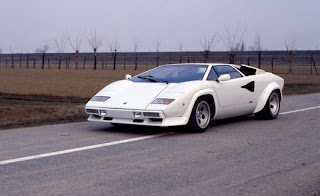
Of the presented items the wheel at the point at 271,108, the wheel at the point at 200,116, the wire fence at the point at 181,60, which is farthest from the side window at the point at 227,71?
the wire fence at the point at 181,60

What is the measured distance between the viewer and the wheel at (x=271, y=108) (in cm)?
1136

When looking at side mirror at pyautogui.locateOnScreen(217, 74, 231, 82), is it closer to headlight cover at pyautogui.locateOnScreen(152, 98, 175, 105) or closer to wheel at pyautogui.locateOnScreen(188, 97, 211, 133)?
wheel at pyautogui.locateOnScreen(188, 97, 211, 133)

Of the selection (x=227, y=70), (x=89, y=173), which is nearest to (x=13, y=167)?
(x=89, y=173)

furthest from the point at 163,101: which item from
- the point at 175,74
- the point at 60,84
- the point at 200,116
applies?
the point at 60,84

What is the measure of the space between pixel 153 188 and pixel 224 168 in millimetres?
1323

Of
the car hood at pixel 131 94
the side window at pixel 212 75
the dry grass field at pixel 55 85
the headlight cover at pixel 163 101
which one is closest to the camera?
the headlight cover at pixel 163 101

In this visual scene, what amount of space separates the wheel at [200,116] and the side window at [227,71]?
974 millimetres

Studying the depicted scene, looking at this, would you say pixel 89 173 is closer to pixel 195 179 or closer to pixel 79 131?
pixel 195 179

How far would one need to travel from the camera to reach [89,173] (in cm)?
613

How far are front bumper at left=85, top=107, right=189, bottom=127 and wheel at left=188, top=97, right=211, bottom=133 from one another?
0.19 metres

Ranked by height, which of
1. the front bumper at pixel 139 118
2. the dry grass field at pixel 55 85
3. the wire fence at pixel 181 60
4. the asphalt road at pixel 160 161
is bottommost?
the asphalt road at pixel 160 161

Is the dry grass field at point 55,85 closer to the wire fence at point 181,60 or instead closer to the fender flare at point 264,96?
the fender flare at point 264,96

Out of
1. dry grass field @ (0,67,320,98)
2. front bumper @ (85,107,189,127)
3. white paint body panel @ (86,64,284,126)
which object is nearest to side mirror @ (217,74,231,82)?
white paint body panel @ (86,64,284,126)

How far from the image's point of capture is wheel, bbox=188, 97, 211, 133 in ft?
30.3
